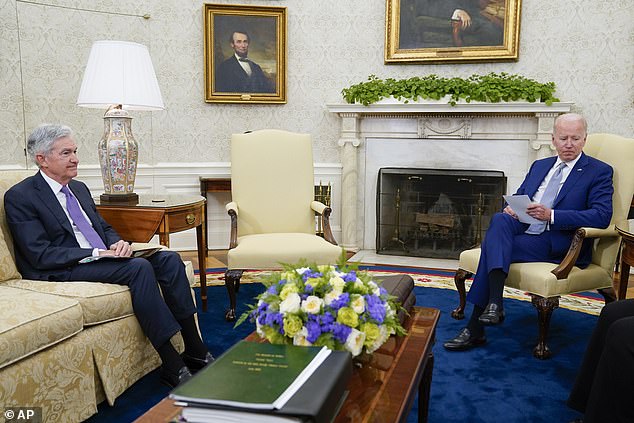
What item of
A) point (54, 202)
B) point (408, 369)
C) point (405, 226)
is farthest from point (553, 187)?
point (54, 202)

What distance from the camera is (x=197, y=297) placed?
4.05 m

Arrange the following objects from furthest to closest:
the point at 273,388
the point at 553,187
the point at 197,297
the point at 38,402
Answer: the point at 197,297 → the point at 553,187 → the point at 38,402 → the point at 273,388

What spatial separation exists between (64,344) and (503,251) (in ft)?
7.36

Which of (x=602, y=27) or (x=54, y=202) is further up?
(x=602, y=27)

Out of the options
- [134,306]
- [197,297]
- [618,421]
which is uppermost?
[134,306]

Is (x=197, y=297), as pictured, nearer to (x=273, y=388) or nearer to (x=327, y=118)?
(x=327, y=118)

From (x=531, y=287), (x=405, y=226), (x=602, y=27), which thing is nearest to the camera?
(x=531, y=287)

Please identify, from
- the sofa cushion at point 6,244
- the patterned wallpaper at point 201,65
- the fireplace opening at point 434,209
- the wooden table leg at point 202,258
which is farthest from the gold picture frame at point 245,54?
the sofa cushion at point 6,244

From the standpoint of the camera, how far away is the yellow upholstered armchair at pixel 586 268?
2924 mm

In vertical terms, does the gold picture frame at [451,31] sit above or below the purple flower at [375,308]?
above

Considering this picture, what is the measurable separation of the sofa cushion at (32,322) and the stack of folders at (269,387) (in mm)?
1000

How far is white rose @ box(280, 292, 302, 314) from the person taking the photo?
1530mm

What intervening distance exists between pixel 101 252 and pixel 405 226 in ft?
11.9

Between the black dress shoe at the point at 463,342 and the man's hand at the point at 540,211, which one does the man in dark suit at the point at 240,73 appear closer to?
the man's hand at the point at 540,211
